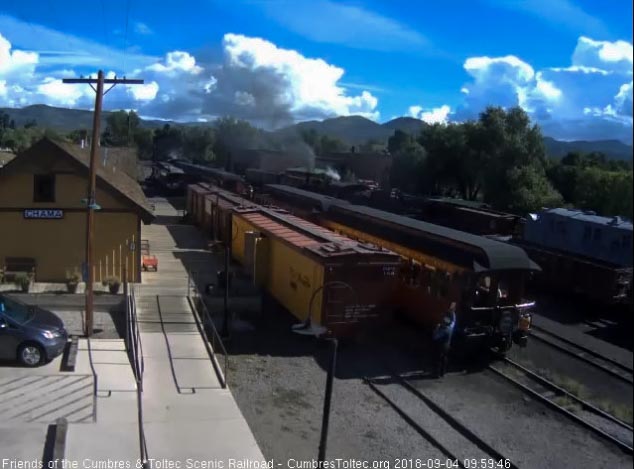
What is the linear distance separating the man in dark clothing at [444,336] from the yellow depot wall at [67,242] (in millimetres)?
10822

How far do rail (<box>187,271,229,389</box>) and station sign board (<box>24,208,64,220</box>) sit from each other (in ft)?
15.0

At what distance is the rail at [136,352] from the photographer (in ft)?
25.9

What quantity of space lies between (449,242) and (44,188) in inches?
492

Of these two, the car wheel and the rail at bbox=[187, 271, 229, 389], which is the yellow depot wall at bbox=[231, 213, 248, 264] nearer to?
the rail at bbox=[187, 271, 229, 389]

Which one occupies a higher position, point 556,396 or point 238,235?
point 238,235

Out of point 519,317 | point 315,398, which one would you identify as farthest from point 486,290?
point 315,398

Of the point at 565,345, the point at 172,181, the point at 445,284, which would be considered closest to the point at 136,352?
the point at 445,284

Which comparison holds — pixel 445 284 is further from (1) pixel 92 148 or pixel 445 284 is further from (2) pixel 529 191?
(1) pixel 92 148

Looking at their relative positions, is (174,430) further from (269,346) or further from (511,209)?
(511,209)

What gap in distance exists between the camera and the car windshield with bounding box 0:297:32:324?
11775 mm

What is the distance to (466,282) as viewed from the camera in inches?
488

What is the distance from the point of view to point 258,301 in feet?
54.5

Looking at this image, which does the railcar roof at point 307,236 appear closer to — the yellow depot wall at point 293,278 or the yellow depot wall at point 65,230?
the yellow depot wall at point 293,278

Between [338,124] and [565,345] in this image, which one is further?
[338,124]
